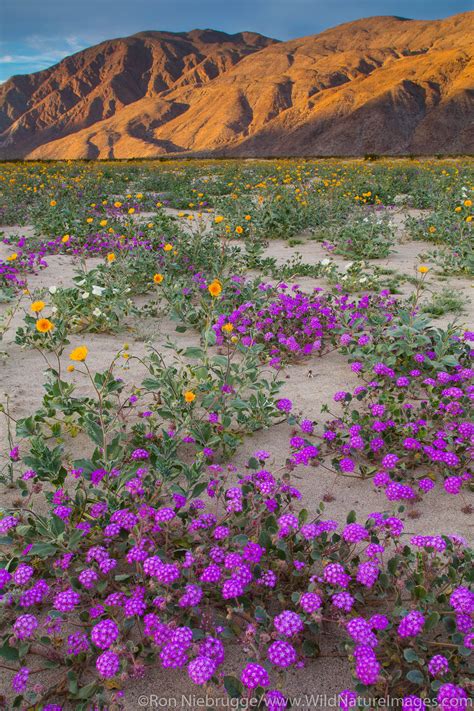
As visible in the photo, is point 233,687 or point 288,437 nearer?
point 233,687

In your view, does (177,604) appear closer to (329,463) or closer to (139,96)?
(329,463)

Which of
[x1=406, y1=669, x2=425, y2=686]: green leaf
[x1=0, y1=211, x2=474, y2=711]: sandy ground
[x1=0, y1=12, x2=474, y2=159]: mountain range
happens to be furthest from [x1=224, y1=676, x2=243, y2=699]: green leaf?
[x1=0, y1=12, x2=474, y2=159]: mountain range

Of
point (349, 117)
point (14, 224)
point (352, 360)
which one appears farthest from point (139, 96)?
point (352, 360)

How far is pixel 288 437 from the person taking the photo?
3.29 meters

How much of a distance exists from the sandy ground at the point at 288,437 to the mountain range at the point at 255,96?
63241 mm

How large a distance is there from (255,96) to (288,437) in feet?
324

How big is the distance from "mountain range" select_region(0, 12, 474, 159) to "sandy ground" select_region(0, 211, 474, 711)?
207 ft

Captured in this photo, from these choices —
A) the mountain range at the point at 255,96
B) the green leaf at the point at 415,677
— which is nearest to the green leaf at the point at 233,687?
the green leaf at the point at 415,677

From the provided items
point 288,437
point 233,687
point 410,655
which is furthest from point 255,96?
point 233,687

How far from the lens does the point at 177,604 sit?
195cm

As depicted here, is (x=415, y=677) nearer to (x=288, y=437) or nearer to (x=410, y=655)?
(x=410, y=655)

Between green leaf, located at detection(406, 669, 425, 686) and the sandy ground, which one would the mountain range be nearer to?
the sandy ground

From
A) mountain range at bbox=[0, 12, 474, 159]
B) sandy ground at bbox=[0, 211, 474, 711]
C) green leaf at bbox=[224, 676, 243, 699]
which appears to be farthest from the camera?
mountain range at bbox=[0, 12, 474, 159]

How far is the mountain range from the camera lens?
64188 millimetres
